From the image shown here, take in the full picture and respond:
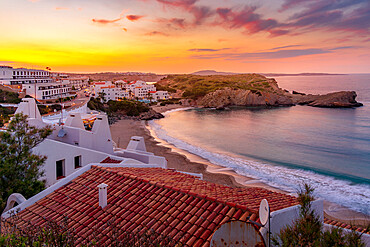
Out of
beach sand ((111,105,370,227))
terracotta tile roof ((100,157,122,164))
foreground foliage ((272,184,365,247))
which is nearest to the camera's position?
foreground foliage ((272,184,365,247))

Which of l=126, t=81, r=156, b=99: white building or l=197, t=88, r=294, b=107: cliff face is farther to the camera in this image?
l=126, t=81, r=156, b=99: white building

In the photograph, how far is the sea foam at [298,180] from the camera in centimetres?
1922

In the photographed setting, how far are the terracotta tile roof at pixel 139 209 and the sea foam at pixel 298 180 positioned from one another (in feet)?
40.8

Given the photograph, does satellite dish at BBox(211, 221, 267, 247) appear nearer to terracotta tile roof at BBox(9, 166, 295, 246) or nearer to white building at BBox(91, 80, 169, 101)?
terracotta tile roof at BBox(9, 166, 295, 246)

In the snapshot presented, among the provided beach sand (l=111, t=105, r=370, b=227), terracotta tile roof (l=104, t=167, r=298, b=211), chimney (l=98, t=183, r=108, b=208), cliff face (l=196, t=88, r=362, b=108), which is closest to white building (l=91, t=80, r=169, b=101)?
cliff face (l=196, t=88, r=362, b=108)

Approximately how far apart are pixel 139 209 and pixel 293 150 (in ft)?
106

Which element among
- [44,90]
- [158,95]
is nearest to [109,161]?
[44,90]

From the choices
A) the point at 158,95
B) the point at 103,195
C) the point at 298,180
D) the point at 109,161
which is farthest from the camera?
the point at 158,95

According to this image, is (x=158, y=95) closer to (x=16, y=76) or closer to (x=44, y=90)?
(x=16, y=76)

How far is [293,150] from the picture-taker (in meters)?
34.9

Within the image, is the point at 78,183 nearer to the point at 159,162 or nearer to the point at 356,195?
the point at 159,162

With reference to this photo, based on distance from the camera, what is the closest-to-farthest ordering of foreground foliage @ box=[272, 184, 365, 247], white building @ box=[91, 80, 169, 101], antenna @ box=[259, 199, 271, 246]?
foreground foliage @ box=[272, 184, 365, 247] → antenna @ box=[259, 199, 271, 246] → white building @ box=[91, 80, 169, 101]

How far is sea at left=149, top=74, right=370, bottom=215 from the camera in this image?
22.3 m

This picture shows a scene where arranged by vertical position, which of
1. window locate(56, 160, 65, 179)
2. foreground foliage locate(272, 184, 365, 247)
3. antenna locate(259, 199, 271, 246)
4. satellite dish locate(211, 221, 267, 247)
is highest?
foreground foliage locate(272, 184, 365, 247)
